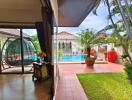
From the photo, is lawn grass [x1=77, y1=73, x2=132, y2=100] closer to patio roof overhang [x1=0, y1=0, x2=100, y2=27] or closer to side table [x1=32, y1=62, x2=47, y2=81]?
side table [x1=32, y1=62, x2=47, y2=81]

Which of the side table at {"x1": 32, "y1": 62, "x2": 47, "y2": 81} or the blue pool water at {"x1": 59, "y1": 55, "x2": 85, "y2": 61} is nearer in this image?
the side table at {"x1": 32, "y1": 62, "x2": 47, "y2": 81}

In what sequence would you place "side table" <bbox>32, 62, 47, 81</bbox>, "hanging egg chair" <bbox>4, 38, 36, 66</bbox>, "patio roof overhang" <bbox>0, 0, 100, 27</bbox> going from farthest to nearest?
"hanging egg chair" <bbox>4, 38, 36, 66</bbox> < "side table" <bbox>32, 62, 47, 81</bbox> < "patio roof overhang" <bbox>0, 0, 100, 27</bbox>

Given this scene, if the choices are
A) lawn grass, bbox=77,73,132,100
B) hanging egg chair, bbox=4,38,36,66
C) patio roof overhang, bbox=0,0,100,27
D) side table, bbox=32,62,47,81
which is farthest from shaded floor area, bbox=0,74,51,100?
hanging egg chair, bbox=4,38,36,66

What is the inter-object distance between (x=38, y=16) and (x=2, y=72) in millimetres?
3119

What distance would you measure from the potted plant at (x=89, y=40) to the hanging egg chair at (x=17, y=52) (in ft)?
14.7

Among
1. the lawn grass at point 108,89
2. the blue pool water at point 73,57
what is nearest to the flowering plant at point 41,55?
the lawn grass at point 108,89

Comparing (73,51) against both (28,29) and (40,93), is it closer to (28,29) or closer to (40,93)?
(28,29)

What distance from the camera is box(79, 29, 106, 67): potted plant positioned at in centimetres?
1230

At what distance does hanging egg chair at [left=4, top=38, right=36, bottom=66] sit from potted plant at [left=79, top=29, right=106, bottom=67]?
447cm

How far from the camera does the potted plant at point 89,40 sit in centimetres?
1230

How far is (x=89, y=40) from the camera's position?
12.9 meters

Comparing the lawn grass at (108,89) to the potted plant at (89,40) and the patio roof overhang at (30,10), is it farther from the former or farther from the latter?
the potted plant at (89,40)

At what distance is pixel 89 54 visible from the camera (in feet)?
41.9

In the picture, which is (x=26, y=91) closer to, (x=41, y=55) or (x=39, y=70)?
(x=39, y=70)
